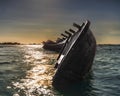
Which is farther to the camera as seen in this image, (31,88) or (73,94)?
(31,88)

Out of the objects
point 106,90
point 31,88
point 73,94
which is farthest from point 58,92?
point 106,90

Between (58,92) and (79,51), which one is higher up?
(79,51)

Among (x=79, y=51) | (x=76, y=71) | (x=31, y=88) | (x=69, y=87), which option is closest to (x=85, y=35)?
(x=79, y=51)

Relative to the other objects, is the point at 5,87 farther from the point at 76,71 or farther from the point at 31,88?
the point at 76,71

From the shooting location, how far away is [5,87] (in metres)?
15.6

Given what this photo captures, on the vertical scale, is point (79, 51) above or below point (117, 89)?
above

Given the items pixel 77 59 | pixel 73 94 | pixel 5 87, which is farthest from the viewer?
pixel 5 87

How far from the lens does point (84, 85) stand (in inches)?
623

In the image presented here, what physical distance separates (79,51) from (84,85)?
2.53 meters

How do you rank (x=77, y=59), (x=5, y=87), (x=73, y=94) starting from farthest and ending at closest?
(x=5, y=87), (x=77, y=59), (x=73, y=94)

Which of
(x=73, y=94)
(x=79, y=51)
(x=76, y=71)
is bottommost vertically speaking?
(x=73, y=94)

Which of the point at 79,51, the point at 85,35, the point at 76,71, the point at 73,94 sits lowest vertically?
the point at 73,94

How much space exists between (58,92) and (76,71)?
1.69 m

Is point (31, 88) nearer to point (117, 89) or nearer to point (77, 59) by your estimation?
point (77, 59)
